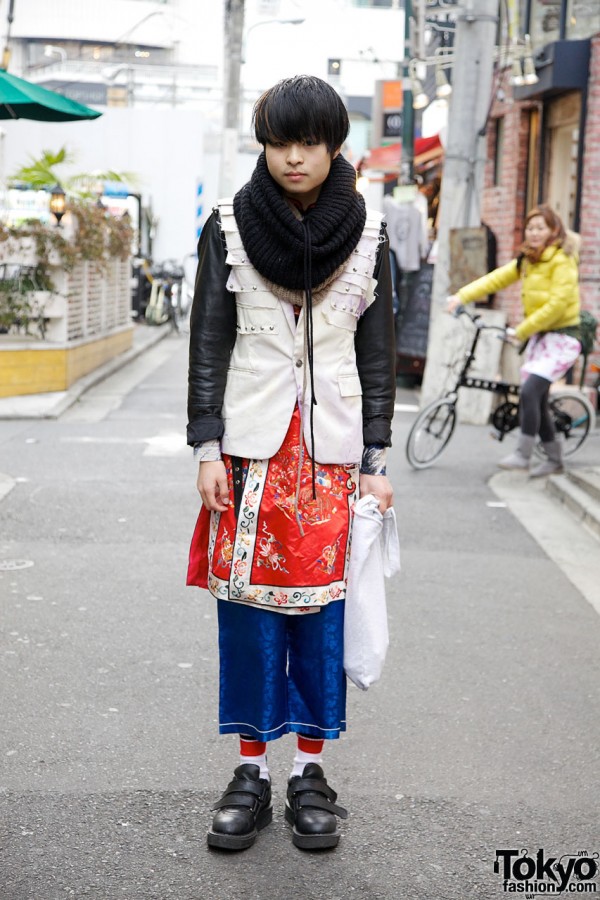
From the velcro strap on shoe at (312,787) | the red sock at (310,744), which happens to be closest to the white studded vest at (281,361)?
the red sock at (310,744)

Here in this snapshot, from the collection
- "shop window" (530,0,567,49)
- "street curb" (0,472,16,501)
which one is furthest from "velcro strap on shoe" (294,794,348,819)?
"shop window" (530,0,567,49)

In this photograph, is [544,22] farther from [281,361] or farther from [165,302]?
[281,361]

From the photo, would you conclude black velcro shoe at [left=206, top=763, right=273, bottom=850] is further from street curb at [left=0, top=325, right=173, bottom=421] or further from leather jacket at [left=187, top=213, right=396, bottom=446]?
street curb at [left=0, top=325, right=173, bottom=421]

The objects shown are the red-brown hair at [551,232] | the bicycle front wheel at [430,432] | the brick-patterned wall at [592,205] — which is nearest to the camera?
the red-brown hair at [551,232]

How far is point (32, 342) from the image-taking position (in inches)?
524

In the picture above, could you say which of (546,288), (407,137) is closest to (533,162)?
(407,137)

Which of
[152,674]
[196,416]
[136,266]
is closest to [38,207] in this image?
[136,266]

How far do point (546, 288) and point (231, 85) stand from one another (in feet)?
67.0

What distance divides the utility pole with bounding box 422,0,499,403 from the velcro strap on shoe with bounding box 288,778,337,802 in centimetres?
941

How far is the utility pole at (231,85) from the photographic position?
2738 cm

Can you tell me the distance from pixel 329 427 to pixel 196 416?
359 mm

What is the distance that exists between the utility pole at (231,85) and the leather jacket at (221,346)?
80.3 feet

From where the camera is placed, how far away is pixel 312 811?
3445 millimetres

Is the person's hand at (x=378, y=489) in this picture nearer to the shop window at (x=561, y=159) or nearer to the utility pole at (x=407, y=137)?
the shop window at (x=561, y=159)
